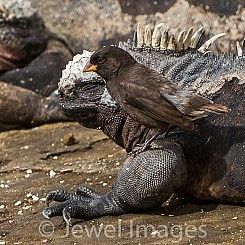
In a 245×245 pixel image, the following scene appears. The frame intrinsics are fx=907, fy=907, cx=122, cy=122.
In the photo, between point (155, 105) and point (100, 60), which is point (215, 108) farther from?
point (100, 60)

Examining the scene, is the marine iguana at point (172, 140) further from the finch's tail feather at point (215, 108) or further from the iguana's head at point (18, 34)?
the iguana's head at point (18, 34)

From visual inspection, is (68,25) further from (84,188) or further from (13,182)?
(84,188)

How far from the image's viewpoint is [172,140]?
5.73 meters

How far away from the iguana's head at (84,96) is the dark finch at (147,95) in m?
0.60

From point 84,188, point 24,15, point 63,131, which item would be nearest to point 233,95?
point 84,188

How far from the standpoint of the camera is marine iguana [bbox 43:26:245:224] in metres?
5.63

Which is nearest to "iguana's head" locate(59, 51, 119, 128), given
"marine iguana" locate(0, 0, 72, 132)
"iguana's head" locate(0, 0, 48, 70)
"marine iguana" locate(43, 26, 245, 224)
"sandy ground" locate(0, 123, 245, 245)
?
"marine iguana" locate(43, 26, 245, 224)

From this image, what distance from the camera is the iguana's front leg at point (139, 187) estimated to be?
5574mm

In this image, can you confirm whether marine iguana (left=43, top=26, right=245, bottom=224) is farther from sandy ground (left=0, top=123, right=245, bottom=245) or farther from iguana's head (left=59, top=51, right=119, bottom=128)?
sandy ground (left=0, top=123, right=245, bottom=245)

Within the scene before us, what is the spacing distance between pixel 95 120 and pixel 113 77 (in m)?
0.78

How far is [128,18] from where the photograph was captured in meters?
10.8

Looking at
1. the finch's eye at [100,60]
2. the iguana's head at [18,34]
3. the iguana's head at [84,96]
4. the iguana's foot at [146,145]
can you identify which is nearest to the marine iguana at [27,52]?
the iguana's head at [18,34]

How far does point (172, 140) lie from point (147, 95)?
0.46 m

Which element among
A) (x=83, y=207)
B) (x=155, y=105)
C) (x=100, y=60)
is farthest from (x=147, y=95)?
(x=83, y=207)
